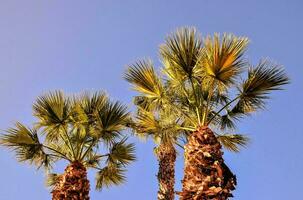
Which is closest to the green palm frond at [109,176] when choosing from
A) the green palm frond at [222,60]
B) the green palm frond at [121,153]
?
the green palm frond at [121,153]

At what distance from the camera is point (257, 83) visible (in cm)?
1094

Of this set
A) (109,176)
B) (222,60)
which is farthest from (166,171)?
(222,60)

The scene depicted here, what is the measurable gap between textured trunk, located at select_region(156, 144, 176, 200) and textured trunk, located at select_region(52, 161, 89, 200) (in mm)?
3885

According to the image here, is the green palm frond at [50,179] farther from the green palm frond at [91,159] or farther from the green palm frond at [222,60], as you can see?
the green palm frond at [222,60]

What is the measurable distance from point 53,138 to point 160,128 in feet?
10.7

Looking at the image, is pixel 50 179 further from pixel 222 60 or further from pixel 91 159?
pixel 222 60

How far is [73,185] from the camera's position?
1194 centimetres

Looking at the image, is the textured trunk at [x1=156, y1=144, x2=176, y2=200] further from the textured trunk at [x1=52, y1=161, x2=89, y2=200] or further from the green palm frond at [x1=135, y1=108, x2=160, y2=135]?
the textured trunk at [x1=52, y1=161, x2=89, y2=200]

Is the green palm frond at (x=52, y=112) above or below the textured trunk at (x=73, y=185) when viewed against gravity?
above

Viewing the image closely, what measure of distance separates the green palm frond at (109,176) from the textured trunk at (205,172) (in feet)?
14.5

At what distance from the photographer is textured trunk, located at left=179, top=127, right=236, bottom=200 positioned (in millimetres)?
9320

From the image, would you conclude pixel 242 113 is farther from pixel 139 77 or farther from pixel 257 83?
pixel 139 77

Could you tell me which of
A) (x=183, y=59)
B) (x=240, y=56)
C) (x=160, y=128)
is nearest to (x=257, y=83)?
(x=240, y=56)

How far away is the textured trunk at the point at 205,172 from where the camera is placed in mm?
9320
